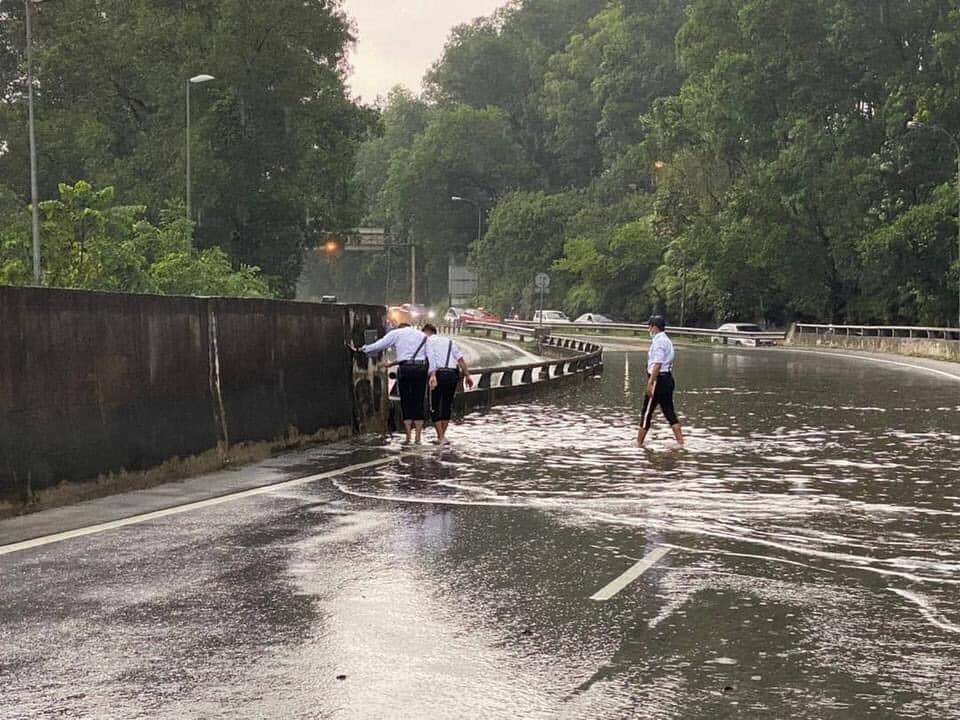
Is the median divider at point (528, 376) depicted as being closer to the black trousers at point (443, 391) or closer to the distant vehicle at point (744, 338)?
the black trousers at point (443, 391)

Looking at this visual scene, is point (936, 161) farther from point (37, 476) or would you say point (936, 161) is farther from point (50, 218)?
point (37, 476)

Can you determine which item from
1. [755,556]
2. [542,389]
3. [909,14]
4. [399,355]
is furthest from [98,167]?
[755,556]

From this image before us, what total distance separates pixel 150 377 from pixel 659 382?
700 cm

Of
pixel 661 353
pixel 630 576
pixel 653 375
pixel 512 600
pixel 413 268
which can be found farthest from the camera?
pixel 413 268

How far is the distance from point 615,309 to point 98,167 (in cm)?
4604

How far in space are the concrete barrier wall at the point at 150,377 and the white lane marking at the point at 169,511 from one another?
3.05 ft

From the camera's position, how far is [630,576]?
8273mm

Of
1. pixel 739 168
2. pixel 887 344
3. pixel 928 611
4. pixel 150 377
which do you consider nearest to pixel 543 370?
pixel 150 377

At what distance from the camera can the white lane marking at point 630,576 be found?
25.3ft

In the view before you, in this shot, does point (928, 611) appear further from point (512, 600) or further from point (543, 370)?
point (543, 370)

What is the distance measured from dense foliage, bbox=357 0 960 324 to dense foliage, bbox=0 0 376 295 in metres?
14.7

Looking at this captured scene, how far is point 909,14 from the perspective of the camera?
64312mm

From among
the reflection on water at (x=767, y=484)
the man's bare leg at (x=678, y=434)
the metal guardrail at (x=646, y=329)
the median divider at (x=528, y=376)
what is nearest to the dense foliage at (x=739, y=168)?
the metal guardrail at (x=646, y=329)

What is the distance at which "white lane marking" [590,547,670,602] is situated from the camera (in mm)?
7723
